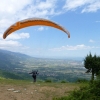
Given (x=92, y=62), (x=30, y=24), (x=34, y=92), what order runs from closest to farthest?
1. (x=30, y=24)
2. (x=34, y=92)
3. (x=92, y=62)

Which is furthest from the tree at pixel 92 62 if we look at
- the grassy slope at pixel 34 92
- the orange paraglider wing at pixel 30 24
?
the orange paraglider wing at pixel 30 24

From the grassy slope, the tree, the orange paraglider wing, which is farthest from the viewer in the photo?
the tree

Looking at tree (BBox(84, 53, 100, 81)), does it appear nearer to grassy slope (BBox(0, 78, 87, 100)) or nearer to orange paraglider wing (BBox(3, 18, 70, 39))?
grassy slope (BBox(0, 78, 87, 100))

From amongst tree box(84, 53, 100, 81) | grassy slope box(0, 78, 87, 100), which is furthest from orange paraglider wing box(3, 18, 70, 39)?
tree box(84, 53, 100, 81)

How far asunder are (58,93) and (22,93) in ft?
10.5

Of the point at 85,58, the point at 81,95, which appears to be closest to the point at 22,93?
the point at 81,95

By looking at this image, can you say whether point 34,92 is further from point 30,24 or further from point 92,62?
point 92,62

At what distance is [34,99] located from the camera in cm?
1692

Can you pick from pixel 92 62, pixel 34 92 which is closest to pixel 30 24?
pixel 34 92

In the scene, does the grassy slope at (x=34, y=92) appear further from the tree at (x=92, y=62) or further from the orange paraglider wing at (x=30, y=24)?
the tree at (x=92, y=62)

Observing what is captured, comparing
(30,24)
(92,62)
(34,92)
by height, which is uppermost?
(30,24)

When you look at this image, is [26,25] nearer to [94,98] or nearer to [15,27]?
[15,27]

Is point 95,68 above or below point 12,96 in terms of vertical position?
above

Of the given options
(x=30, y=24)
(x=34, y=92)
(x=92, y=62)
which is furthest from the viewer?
(x=92, y=62)
